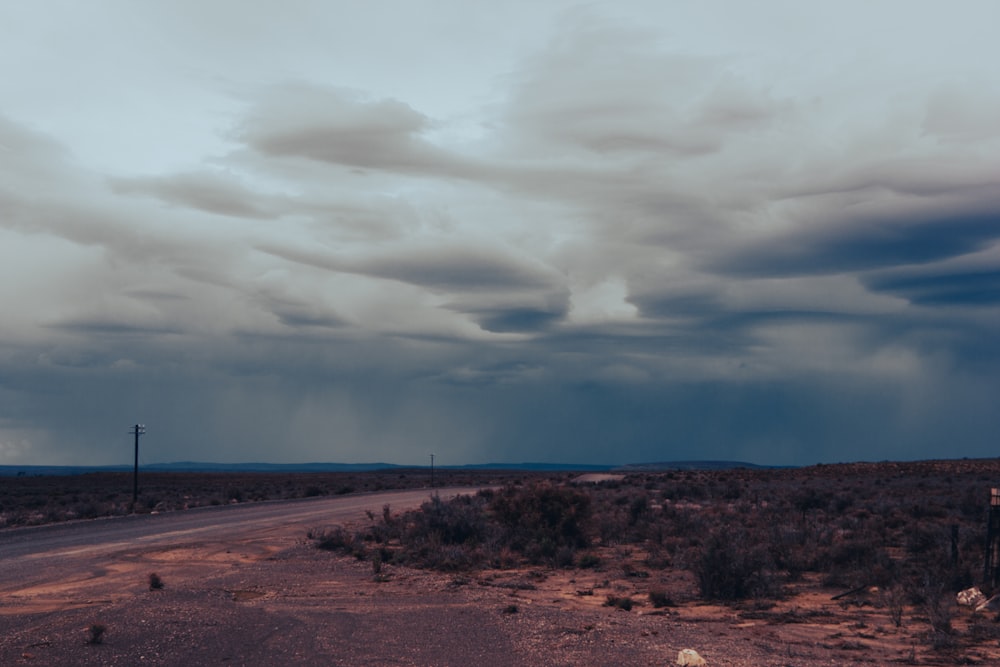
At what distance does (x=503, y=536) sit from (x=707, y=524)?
20.3 ft

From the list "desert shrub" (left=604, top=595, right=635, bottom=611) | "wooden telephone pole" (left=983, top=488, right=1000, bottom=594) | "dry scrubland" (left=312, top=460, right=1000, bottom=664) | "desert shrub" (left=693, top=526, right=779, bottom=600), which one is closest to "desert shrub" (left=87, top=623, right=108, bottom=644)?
"dry scrubland" (left=312, top=460, right=1000, bottom=664)

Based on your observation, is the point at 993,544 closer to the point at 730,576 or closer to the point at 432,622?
the point at 730,576

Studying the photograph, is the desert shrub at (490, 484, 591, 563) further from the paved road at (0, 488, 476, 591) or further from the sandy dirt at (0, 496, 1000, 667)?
the paved road at (0, 488, 476, 591)

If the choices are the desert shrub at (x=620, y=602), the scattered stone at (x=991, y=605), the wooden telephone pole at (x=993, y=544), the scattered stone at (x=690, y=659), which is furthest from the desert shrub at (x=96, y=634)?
the wooden telephone pole at (x=993, y=544)

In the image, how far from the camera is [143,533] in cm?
3100

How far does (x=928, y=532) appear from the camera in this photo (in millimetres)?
22125

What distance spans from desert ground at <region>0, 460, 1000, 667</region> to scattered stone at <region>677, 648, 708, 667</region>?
25cm

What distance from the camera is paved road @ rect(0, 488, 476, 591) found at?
75.0 feet

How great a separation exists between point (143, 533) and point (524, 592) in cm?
1833

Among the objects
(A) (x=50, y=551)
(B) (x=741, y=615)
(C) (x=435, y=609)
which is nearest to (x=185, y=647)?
(C) (x=435, y=609)

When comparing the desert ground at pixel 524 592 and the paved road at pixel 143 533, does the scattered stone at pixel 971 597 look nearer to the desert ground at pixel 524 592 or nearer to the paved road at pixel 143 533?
the desert ground at pixel 524 592

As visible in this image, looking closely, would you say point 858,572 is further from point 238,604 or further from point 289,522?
point 289,522

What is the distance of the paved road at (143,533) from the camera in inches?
901

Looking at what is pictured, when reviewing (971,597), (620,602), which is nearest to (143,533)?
(620,602)
